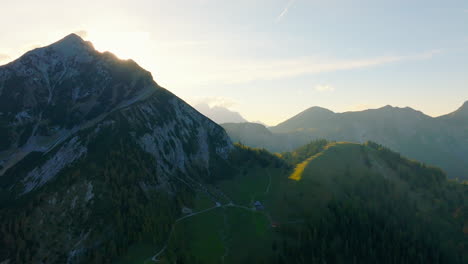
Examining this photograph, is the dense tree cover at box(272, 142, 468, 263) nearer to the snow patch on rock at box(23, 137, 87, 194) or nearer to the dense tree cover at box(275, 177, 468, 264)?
the dense tree cover at box(275, 177, 468, 264)

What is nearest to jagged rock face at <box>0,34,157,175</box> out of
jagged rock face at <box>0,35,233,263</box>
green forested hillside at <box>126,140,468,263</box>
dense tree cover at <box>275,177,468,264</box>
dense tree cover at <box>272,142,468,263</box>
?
jagged rock face at <box>0,35,233,263</box>

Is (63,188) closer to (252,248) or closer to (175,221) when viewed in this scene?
(175,221)

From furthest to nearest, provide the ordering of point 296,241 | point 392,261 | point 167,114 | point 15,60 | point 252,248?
point 15,60 < point 167,114 < point 392,261 < point 296,241 < point 252,248

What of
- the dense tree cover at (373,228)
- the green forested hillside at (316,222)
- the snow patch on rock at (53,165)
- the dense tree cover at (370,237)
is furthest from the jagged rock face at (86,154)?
the dense tree cover at (373,228)

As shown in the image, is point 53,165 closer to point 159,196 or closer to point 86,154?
point 86,154

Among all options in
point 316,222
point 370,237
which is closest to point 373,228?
point 370,237

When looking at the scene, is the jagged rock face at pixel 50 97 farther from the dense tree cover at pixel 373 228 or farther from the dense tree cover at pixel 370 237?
the dense tree cover at pixel 370 237

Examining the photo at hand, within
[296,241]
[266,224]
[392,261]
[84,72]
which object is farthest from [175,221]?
[84,72]

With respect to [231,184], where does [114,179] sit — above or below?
above
